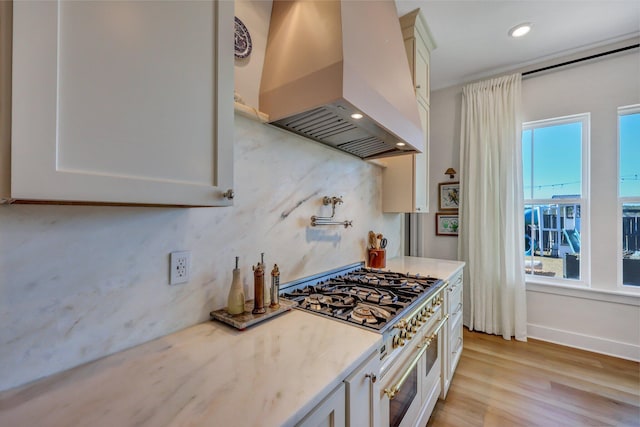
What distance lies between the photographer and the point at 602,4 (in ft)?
6.61

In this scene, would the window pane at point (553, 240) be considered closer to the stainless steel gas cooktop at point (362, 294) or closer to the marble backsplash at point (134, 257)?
the stainless steel gas cooktop at point (362, 294)

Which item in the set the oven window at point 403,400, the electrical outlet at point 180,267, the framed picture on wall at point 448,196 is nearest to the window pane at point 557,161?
the framed picture on wall at point 448,196

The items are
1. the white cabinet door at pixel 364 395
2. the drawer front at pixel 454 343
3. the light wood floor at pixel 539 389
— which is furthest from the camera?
the drawer front at pixel 454 343

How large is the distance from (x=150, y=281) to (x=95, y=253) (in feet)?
0.63

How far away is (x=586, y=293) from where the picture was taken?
2.55m

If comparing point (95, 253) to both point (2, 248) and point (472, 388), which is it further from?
point (472, 388)

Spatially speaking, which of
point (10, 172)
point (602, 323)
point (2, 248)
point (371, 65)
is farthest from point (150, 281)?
point (602, 323)

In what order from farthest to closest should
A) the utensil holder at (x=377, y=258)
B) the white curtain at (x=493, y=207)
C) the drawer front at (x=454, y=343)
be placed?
the white curtain at (x=493, y=207)
the utensil holder at (x=377, y=258)
the drawer front at (x=454, y=343)

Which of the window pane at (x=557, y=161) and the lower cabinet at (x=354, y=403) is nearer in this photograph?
the lower cabinet at (x=354, y=403)

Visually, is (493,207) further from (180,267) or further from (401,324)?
(180,267)

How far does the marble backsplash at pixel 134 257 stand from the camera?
0.71 m

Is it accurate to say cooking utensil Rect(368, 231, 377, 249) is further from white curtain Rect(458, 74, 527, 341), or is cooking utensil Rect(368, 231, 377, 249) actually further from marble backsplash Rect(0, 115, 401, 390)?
white curtain Rect(458, 74, 527, 341)

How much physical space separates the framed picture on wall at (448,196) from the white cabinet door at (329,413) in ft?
9.65

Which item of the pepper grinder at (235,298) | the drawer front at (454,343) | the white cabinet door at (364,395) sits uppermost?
the pepper grinder at (235,298)
